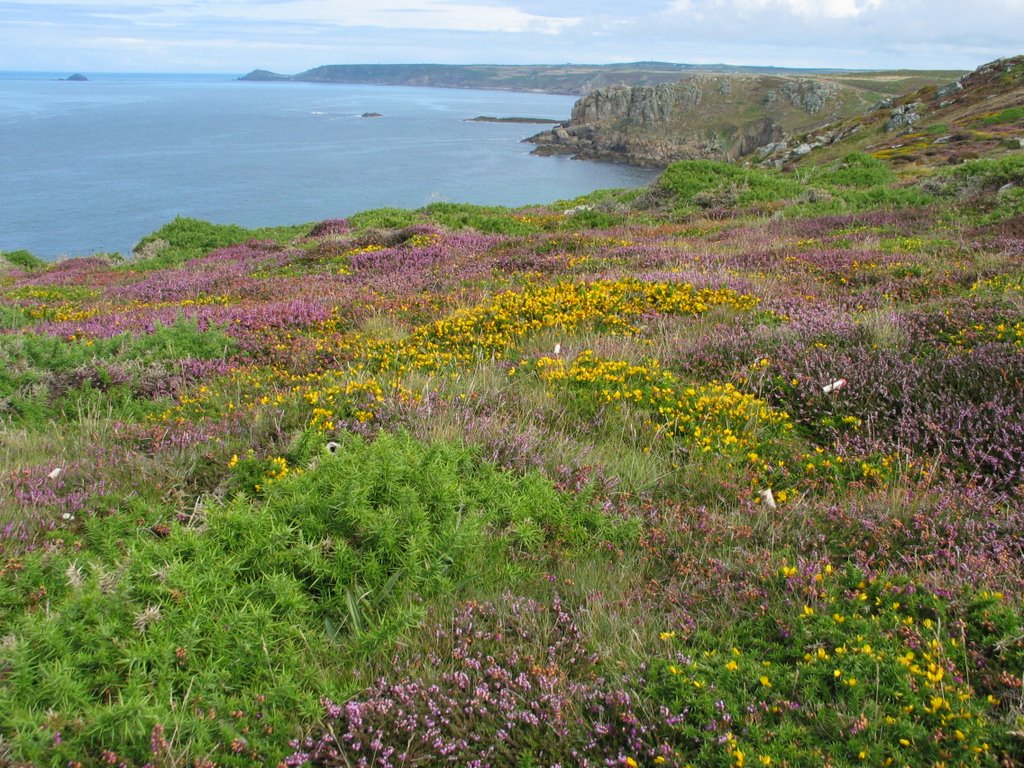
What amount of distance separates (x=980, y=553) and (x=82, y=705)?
409 centimetres

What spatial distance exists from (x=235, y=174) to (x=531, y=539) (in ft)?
287

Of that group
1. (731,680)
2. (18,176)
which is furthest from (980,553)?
(18,176)

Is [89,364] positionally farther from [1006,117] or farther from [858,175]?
[1006,117]

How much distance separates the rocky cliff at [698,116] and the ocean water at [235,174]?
17.8 m

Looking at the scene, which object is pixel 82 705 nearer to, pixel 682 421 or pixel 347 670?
pixel 347 670

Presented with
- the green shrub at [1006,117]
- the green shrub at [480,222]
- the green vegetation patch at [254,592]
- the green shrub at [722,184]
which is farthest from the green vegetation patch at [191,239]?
the green shrub at [1006,117]

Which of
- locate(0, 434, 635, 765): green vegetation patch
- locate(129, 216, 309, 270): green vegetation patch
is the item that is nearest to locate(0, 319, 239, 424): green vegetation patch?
locate(0, 434, 635, 765): green vegetation patch

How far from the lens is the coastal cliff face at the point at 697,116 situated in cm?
13838

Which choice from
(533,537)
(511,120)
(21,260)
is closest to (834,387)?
(533,537)

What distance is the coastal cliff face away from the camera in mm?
138375

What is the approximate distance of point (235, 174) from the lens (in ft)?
260

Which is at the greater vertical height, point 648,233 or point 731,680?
point 648,233

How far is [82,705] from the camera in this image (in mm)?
2320

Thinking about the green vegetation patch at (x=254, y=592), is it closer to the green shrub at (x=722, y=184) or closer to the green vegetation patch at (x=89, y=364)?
the green vegetation patch at (x=89, y=364)
